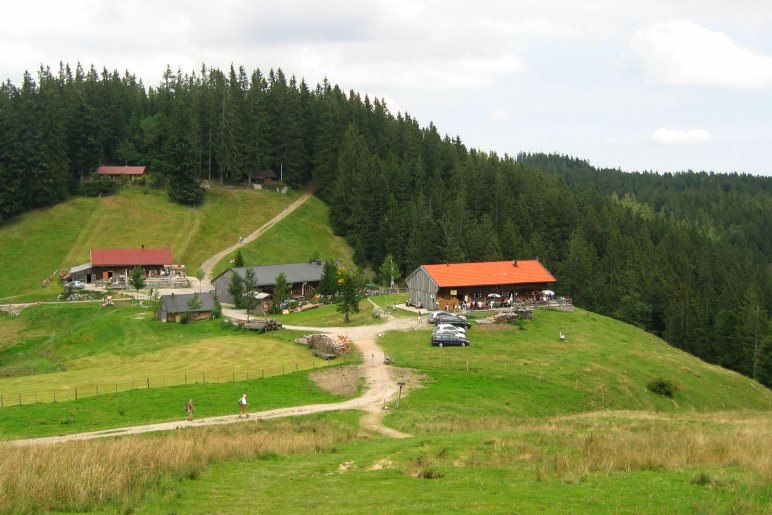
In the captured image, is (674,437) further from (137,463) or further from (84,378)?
(84,378)

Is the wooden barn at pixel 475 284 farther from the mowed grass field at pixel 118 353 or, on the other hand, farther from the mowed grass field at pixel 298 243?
the mowed grass field at pixel 298 243

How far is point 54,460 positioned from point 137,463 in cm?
231

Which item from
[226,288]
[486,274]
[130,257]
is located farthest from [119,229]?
[486,274]

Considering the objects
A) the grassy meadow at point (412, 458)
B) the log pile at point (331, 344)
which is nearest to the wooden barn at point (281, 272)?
the log pile at point (331, 344)

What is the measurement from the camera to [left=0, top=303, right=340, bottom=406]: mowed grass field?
4500cm

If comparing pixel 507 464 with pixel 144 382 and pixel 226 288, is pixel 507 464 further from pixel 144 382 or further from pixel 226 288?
pixel 226 288

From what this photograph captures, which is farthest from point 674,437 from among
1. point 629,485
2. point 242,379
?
point 242,379

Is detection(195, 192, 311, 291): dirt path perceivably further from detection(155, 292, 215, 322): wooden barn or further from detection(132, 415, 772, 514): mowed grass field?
detection(132, 415, 772, 514): mowed grass field

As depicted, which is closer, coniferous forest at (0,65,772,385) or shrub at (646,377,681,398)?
shrub at (646,377,681,398)

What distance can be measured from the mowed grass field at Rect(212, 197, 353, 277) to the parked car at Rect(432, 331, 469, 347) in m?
45.5

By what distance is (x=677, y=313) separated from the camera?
102 m

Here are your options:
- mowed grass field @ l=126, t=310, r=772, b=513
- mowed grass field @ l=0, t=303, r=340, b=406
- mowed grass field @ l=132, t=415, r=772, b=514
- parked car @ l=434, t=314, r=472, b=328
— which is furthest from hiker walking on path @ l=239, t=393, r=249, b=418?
parked car @ l=434, t=314, r=472, b=328

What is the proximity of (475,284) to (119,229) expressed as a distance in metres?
62.4

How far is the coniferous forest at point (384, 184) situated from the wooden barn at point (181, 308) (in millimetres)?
41052
